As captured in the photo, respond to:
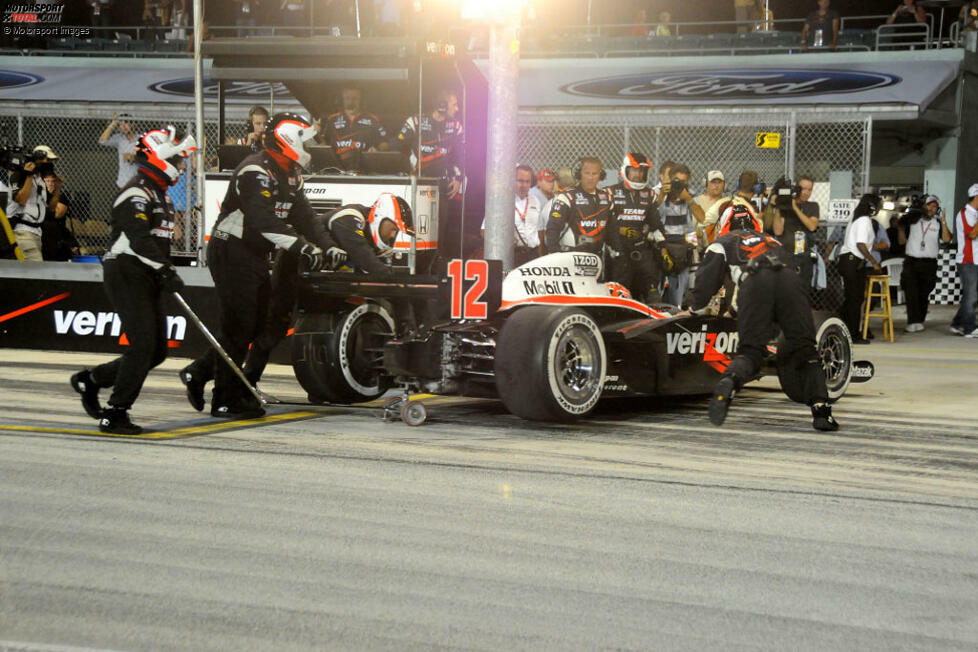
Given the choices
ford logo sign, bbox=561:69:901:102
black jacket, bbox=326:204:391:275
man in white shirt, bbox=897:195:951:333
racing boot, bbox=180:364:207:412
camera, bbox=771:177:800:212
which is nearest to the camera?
racing boot, bbox=180:364:207:412

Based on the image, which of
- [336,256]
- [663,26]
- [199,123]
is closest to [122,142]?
[199,123]

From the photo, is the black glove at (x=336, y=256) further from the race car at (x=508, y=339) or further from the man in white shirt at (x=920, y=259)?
the man in white shirt at (x=920, y=259)

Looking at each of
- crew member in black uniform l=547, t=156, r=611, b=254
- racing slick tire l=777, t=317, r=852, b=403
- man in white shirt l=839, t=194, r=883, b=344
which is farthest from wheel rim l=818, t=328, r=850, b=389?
man in white shirt l=839, t=194, r=883, b=344

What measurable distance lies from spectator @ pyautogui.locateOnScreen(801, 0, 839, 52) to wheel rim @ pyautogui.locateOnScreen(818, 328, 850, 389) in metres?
13.4

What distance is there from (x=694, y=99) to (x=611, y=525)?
49.3ft

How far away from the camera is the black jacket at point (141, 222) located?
743 cm

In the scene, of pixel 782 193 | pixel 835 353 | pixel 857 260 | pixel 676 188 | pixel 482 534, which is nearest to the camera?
pixel 482 534

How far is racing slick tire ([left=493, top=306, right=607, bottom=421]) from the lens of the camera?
7648mm

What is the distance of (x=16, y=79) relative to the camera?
23.7 metres

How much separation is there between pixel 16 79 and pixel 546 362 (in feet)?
63.1

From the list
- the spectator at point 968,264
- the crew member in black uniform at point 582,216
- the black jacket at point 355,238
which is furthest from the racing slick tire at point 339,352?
Result: the spectator at point 968,264

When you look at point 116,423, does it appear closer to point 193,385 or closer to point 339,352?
point 193,385

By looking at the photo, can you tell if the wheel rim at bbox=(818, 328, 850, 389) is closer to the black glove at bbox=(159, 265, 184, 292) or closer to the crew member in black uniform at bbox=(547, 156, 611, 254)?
the crew member in black uniform at bbox=(547, 156, 611, 254)

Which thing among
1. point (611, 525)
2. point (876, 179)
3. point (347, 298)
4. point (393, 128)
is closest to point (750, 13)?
point (876, 179)
